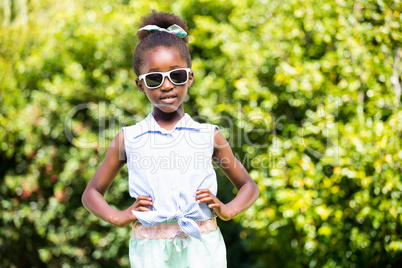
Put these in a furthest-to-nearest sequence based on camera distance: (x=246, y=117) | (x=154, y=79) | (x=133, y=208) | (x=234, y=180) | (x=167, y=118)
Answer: (x=246, y=117) < (x=234, y=180) < (x=167, y=118) < (x=154, y=79) < (x=133, y=208)

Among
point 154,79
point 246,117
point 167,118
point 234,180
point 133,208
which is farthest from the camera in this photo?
point 246,117

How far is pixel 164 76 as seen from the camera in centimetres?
228

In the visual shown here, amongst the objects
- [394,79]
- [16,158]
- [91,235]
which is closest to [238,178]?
[394,79]

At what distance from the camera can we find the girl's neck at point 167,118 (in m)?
2.39

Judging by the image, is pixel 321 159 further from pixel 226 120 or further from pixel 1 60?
pixel 1 60

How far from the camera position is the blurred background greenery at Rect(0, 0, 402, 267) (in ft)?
12.3

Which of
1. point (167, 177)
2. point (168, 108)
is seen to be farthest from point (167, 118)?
point (167, 177)

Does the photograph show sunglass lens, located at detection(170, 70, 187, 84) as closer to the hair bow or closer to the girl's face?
the girl's face

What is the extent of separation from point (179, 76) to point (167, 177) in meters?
0.46

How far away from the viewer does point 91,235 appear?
213 inches

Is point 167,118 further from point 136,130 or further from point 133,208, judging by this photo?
point 133,208

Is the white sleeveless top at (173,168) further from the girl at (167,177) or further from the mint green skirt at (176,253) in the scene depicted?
the mint green skirt at (176,253)

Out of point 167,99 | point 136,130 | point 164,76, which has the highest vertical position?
point 164,76

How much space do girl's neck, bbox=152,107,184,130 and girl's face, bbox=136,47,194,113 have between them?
4cm
